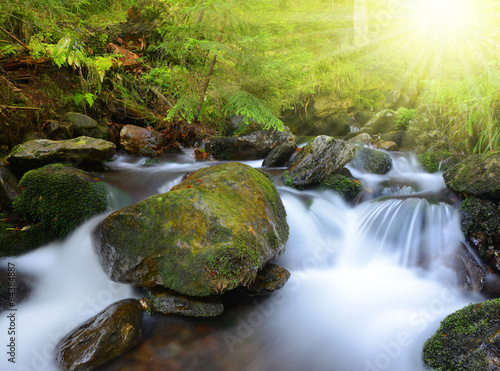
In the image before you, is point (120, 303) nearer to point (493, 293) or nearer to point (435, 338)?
point (435, 338)

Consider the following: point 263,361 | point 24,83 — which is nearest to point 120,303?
point 263,361

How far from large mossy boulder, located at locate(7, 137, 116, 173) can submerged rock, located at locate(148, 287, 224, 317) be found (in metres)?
3.41

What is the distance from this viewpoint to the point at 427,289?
12.4ft

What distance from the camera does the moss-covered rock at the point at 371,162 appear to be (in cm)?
709

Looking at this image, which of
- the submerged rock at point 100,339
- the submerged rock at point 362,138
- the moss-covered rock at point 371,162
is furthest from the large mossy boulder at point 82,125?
the submerged rock at point 362,138

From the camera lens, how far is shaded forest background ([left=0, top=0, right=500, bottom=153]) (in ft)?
18.0

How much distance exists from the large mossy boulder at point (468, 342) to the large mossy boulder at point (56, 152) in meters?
5.81

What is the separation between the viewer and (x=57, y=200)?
12.7 feet

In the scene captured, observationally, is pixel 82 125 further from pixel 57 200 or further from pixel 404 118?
pixel 404 118

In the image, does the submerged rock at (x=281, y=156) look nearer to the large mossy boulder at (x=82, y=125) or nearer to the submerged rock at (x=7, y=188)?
the large mossy boulder at (x=82, y=125)

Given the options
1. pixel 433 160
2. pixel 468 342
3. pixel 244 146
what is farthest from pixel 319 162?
pixel 468 342

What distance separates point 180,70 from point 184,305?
5761mm

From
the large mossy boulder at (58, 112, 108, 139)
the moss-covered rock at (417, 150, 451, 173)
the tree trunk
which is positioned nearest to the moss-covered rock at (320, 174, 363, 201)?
the moss-covered rock at (417, 150, 451, 173)

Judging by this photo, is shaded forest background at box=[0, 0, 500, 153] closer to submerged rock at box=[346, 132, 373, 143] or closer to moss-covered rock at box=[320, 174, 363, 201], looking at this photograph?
moss-covered rock at box=[320, 174, 363, 201]
